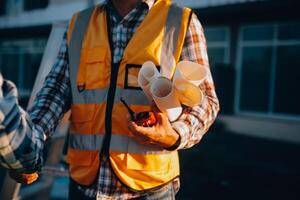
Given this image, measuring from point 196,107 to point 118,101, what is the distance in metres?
→ 0.34

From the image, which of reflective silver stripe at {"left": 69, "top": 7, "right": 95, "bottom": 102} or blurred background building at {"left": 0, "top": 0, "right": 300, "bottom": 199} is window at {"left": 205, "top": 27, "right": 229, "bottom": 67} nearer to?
blurred background building at {"left": 0, "top": 0, "right": 300, "bottom": 199}

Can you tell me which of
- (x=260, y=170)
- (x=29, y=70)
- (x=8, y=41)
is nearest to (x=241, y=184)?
(x=260, y=170)

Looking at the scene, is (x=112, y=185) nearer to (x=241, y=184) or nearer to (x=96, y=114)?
(x=96, y=114)

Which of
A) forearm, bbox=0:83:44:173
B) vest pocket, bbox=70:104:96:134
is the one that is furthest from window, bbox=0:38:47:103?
forearm, bbox=0:83:44:173

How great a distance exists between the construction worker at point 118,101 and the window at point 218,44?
10431mm

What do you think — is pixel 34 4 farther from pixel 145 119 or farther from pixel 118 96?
pixel 145 119

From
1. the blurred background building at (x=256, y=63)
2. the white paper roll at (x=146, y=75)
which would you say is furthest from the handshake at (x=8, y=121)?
the blurred background building at (x=256, y=63)

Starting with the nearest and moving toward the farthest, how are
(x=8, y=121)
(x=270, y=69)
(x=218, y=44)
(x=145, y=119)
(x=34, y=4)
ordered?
(x=8, y=121)
(x=145, y=119)
(x=270, y=69)
(x=218, y=44)
(x=34, y=4)

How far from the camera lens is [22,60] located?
59.7 feet

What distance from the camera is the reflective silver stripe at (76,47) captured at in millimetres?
1777

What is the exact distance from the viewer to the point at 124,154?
166 centimetres

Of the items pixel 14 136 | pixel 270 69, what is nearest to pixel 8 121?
pixel 14 136

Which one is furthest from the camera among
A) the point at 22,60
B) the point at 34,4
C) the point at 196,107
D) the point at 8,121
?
the point at 22,60

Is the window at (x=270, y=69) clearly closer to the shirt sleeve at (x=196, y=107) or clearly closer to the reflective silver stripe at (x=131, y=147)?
the shirt sleeve at (x=196, y=107)
